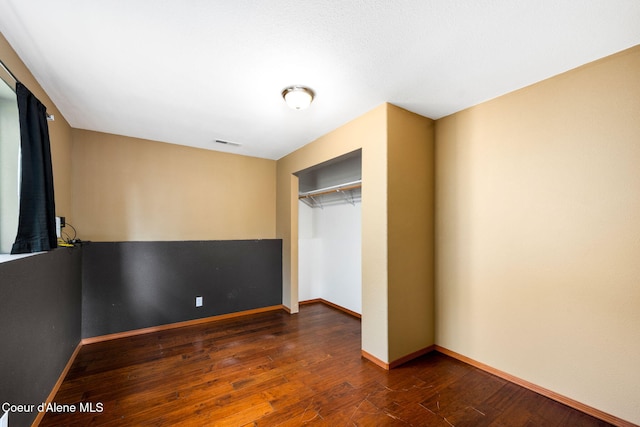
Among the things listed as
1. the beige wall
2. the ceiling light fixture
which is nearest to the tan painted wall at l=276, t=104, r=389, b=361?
the beige wall

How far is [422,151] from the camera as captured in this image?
2.74 meters

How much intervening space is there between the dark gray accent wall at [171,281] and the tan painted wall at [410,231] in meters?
2.26

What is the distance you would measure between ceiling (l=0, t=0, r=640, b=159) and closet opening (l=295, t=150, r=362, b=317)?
151cm

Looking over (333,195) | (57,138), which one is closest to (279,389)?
(333,195)

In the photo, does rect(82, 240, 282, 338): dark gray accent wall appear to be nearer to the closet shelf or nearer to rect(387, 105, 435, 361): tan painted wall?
the closet shelf

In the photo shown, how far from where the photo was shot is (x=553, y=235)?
2.02 meters

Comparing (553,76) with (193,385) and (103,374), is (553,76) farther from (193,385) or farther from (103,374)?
(103,374)

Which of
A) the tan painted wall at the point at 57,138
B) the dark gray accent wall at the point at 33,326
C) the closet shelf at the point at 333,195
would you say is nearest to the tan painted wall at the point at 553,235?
the closet shelf at the point at 333,195

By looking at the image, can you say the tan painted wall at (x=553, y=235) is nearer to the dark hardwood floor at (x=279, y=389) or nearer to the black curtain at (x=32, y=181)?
the dark hardwood floor at (x=279, y=389)

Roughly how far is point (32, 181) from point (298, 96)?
79.0 inches

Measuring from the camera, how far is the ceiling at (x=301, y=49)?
1.41 metres

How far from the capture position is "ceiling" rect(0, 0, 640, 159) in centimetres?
141

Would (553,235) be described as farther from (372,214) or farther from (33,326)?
(33,326)

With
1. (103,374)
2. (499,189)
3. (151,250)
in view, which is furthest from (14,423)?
(499,189)
